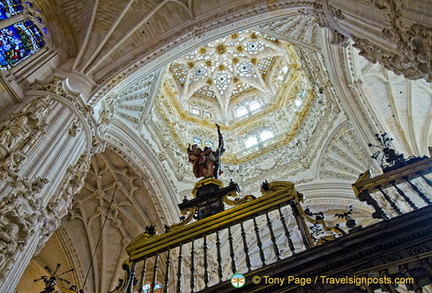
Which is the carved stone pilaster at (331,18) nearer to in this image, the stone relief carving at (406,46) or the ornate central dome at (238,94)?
the stone relief carving at (406,46)

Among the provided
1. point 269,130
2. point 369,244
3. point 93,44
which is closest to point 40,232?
point 369,244

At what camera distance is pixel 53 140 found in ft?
21.7

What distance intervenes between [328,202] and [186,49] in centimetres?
883

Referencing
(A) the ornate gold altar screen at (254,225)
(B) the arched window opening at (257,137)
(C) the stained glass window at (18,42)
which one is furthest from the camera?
(B) the arched window opening at (257,137)

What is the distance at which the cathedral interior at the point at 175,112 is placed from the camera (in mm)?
5719

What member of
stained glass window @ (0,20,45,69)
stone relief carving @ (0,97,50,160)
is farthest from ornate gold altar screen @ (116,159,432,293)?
stained glass window @ (0,20,45,69)

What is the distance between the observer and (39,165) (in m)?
6.04

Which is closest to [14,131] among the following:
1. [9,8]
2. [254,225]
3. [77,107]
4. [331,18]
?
[77,107]

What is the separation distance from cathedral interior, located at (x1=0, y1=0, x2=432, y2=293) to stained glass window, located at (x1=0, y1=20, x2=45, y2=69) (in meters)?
0.03

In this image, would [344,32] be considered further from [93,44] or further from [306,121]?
[306,121]

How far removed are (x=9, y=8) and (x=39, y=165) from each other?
5.40 meters

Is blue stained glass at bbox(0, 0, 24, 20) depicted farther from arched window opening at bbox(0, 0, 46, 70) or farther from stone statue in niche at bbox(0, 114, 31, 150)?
stone statue in niche at bbox(0, 114, 31, 150)

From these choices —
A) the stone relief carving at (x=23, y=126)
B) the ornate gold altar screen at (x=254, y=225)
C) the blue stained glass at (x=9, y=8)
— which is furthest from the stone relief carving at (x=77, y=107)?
the ornate gold altar screen at (x=254, y=225)

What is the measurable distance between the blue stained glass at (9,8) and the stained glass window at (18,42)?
0.28 meters
